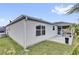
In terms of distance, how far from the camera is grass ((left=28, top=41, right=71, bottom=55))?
15.0ft

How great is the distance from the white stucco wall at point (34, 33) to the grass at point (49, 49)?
0.21 ft

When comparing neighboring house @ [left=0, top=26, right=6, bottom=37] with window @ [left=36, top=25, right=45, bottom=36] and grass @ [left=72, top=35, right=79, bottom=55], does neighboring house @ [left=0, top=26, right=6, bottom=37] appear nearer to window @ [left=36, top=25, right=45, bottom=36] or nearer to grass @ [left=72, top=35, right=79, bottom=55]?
window @ [left=36, top=25, right=45, bottom=36]

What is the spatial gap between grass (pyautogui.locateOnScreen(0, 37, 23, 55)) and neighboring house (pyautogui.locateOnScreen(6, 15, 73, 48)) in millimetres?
54

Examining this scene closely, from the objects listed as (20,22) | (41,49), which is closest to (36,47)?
(41,49)

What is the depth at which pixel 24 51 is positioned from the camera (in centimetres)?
458

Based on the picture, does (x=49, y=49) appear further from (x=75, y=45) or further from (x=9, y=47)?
(x=9, y=47)

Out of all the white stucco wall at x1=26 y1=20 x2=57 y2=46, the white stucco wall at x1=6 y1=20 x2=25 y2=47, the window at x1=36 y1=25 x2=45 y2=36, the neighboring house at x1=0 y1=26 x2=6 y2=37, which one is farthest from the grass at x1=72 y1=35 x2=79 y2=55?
the neighboring house at x1=0 y1=26 x2=6 y2=37

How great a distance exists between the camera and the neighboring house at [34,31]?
4570 mm

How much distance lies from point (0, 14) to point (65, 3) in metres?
0.81

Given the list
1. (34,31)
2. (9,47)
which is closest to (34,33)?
(34,31)

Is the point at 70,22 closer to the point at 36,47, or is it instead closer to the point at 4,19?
the point at 36,47

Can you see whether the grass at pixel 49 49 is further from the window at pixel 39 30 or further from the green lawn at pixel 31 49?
the window at pixel 39 30

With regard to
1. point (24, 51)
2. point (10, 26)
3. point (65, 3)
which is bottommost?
point (24, 51)

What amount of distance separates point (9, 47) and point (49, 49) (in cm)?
49
